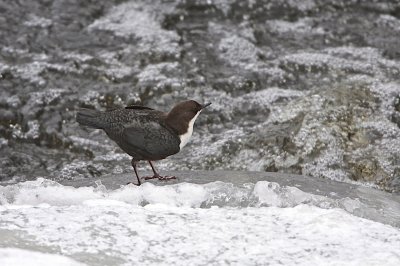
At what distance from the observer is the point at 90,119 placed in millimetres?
4430

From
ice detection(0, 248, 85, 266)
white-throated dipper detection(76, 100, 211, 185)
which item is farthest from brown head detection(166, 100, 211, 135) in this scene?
ice detection(0, 248, 85, 266)

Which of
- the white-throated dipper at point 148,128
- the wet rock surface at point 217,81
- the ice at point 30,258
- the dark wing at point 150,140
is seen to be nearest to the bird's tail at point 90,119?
the white-throated dipper at point 148,128

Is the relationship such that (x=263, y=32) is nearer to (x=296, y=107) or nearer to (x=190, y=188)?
(x=296, y=107)

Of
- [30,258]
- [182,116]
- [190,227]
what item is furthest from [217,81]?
[30,258]

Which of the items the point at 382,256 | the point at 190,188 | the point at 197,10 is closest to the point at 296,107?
the point at 197,10

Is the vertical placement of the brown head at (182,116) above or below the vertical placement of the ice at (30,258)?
above

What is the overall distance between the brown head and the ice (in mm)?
1506

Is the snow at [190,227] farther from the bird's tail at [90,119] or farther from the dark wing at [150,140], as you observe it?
the bird's tail at [90,119]

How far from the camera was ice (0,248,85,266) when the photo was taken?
295 centimetres

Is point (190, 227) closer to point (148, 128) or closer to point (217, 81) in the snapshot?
point (148, 128)

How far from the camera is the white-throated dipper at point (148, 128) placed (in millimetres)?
4344

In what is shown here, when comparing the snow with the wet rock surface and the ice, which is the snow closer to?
the ice

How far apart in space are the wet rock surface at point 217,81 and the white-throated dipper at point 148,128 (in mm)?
1701

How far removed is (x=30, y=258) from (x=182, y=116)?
62.8 inches
